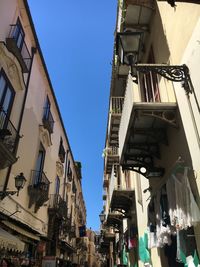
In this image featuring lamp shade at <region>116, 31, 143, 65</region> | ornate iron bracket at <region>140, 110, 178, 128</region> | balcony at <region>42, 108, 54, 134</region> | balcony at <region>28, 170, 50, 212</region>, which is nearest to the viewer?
lamp shade at <region>116, 31, 143, 65</region>

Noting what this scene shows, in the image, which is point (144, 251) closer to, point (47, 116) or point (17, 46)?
point (17, 46)

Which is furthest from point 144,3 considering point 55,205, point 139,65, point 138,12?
point 55,205

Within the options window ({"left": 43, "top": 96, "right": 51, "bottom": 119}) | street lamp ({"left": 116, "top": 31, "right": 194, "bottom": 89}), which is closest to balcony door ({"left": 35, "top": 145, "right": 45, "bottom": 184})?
window ({"left": 43, "top": 96, "right": 51, "bottom": 119})

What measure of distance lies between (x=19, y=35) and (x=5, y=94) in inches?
137

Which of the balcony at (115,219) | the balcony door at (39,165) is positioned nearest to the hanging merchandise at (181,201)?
the balcony door at (39,165)

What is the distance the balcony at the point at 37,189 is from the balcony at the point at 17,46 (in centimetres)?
571

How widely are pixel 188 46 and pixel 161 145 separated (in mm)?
2570

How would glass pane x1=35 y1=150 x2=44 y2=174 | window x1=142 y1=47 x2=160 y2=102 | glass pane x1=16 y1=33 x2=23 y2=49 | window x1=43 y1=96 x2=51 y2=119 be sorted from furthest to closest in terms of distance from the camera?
window x1=43 y1=96 x2=51 y2=119 < glass pane x1=35 y1=150 x2=44 y2=174 < glass pane x1=16 y1=33 x2=23 y2=49 < window x1=142 y1=47 x2=160 y2=102

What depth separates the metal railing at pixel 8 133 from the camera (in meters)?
9.45

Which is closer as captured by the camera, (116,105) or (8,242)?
(8,242)

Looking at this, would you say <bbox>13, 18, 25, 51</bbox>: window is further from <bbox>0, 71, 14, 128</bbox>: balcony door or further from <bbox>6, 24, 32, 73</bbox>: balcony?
Answer: <bbox>0, 71, 14, 128</bbox>: balcony door

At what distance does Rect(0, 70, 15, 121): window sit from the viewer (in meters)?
10.3

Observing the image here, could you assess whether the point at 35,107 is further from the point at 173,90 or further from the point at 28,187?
the point at 173,90

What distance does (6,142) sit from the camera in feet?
33.0
